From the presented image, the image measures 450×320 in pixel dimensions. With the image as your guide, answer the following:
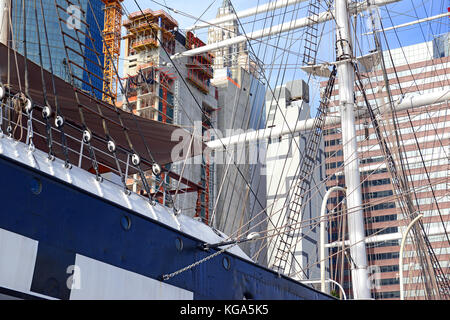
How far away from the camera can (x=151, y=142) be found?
464 inches

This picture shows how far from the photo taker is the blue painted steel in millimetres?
6305

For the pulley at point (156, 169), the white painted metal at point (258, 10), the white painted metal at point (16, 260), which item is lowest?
the white painted metal at point (16, 260)

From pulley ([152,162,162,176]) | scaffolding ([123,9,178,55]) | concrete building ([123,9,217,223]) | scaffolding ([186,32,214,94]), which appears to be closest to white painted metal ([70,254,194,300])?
pulley ([152,162,162,176])

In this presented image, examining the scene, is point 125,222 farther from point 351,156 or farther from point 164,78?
point 164,78

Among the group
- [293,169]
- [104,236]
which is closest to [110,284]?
[104,236]

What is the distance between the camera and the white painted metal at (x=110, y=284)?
22.1 ft

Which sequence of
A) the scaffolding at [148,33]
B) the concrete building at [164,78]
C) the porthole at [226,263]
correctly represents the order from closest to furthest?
1. the porthole at [226,263]
2. the concrete building at [164,78]
3. the scaffolding at [148,33]

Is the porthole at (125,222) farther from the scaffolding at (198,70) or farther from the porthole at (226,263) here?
the scaffolding at (198,70)

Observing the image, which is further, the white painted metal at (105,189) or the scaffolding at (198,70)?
the scaffolding at (198,70)

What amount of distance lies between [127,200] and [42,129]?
11.3 ft

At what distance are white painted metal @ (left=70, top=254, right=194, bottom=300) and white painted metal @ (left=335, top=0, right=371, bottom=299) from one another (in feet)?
18.0

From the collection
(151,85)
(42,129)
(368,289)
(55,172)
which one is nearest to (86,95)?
(42,129)

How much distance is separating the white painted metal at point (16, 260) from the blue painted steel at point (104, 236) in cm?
9

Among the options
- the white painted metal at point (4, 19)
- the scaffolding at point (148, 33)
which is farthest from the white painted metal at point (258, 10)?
the scaffolding at point (148, 33)
